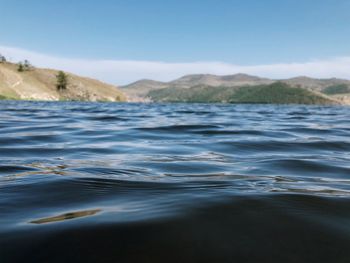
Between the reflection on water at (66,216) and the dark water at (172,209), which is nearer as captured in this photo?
the dark water at (172,209)

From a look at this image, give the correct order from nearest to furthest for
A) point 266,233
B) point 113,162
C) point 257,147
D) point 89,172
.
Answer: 1. point 266,233
2. point 89,172
3. point 113,162
4. point 257,147

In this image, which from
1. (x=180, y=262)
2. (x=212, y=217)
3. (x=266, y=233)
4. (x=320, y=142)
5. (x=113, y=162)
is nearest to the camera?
(x=180, y=262)

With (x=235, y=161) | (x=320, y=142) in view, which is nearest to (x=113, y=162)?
(x=235, y=161)

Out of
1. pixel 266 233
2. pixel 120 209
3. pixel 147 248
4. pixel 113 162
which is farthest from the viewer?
pixel 113 162

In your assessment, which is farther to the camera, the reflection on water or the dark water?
the reflection on water

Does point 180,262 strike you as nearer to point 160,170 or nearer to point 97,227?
point 97,227

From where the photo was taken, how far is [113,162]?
243 inches

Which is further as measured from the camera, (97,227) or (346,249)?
(97,227)

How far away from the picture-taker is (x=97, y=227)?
9.18 feet

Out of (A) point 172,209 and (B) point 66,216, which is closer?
(B) point 66,216

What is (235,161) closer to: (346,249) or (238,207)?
(238,207)

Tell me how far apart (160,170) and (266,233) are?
2.97 m

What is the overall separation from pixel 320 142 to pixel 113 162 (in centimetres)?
636

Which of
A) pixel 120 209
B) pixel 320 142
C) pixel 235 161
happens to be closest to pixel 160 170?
pixel 235 161
